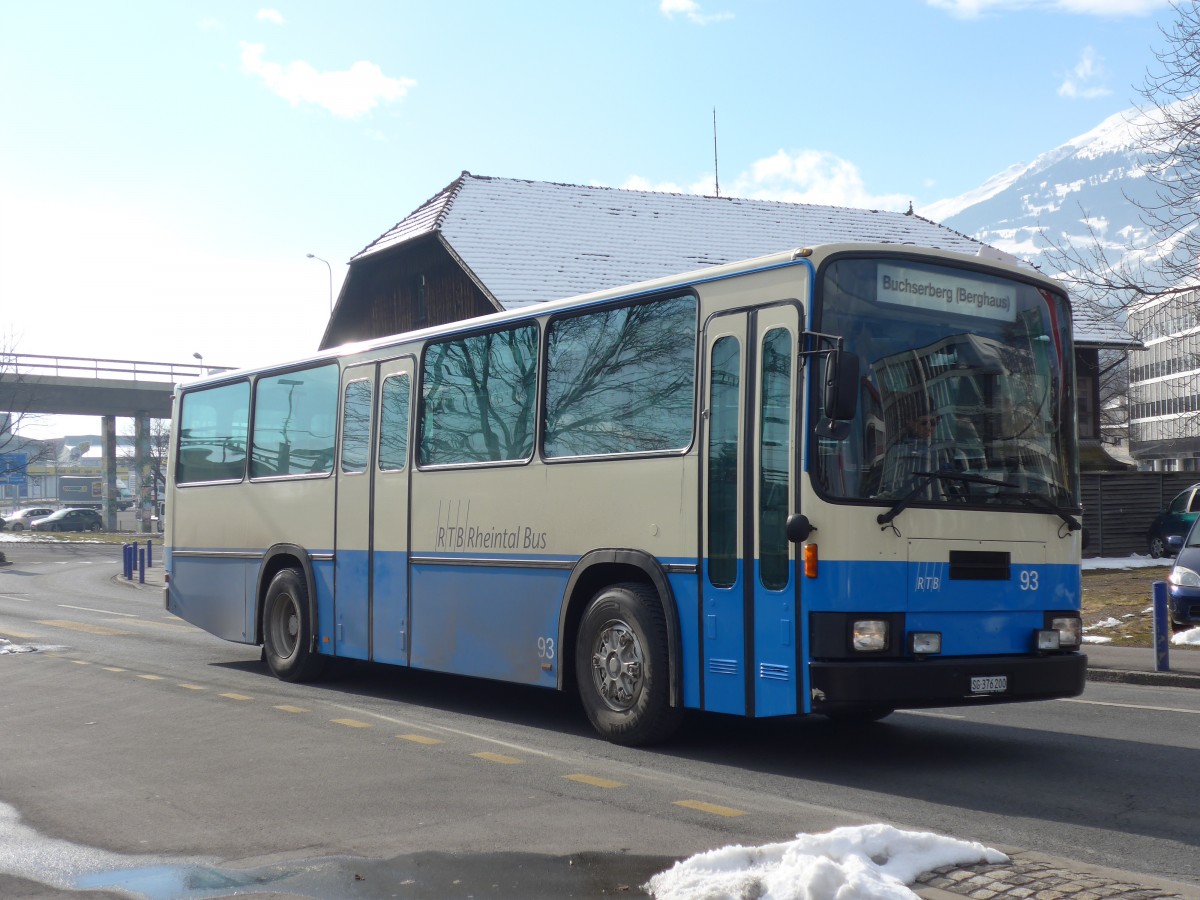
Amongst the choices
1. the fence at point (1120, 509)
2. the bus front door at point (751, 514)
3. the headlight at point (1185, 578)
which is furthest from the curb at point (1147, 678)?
the fence at point (1120, 509)

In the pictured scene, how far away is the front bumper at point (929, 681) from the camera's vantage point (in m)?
8.05

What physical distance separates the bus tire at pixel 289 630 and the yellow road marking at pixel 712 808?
6.92m

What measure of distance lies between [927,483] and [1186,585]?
954 cm

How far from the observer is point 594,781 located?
8.12 meters

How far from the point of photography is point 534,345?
10.9 metres

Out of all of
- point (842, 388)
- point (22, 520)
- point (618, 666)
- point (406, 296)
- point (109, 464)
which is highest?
point (406, 296)

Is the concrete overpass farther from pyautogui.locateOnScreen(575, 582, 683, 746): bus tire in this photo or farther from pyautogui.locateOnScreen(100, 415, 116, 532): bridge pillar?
pyautogui.locateOnScreen(575, 582, 683, 746): bus tire

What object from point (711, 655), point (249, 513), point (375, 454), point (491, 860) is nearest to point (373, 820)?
point (491, 860)

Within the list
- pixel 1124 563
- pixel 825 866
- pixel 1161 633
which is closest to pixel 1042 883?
pixel 825 866

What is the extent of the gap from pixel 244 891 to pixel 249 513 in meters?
9.46

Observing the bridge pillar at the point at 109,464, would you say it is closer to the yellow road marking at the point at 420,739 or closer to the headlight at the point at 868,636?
the yellow road marking at the point at 420,739

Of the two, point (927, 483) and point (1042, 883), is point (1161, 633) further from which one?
point (1042, 883)

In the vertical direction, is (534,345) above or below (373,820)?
above

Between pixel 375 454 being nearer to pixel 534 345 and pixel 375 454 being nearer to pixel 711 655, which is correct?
pixel 534 345
